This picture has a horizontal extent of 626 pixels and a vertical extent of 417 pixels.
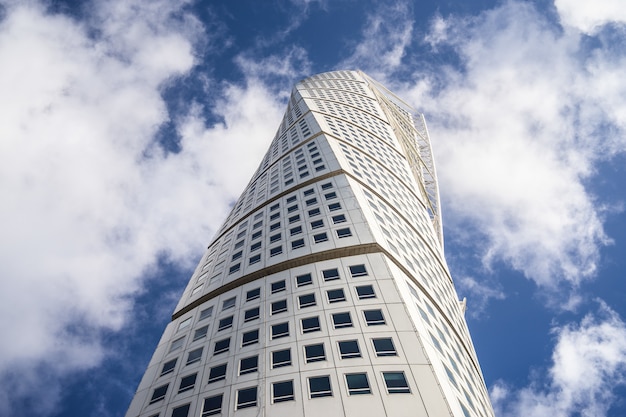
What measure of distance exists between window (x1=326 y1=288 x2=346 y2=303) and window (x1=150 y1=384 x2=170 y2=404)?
8294 millimetres

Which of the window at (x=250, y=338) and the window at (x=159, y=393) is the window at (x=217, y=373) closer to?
the window at (x=250, y=338)

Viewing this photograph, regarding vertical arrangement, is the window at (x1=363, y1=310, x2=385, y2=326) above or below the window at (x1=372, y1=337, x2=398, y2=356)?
above

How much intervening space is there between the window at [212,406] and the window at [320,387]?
3609 millimetres

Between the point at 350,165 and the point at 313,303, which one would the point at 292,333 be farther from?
the point at 350,165

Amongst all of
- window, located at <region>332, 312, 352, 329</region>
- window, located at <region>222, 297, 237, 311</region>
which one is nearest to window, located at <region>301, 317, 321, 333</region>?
window, located at <region>332, 312, 352, 329</region>

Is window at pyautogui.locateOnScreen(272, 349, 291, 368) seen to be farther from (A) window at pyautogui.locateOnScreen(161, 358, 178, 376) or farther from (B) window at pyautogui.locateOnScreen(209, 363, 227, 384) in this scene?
(A) window at pyautogui.locateOnScreen(161, 358, 178, 376)

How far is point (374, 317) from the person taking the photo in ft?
64.2

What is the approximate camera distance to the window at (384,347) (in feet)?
57.4

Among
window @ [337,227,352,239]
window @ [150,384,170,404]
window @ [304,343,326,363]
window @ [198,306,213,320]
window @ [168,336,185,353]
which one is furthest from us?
window @ [337,227,352,239]

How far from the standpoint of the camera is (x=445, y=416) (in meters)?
15.0

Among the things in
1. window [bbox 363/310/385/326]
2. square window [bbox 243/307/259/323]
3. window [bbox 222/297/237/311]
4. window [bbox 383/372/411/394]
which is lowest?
window [bbox 383/372/411/394]

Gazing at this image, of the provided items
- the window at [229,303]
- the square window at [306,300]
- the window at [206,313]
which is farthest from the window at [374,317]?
the window at [206,313]

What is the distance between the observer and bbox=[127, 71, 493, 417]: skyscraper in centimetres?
1619

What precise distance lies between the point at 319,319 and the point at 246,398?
15.7ft
